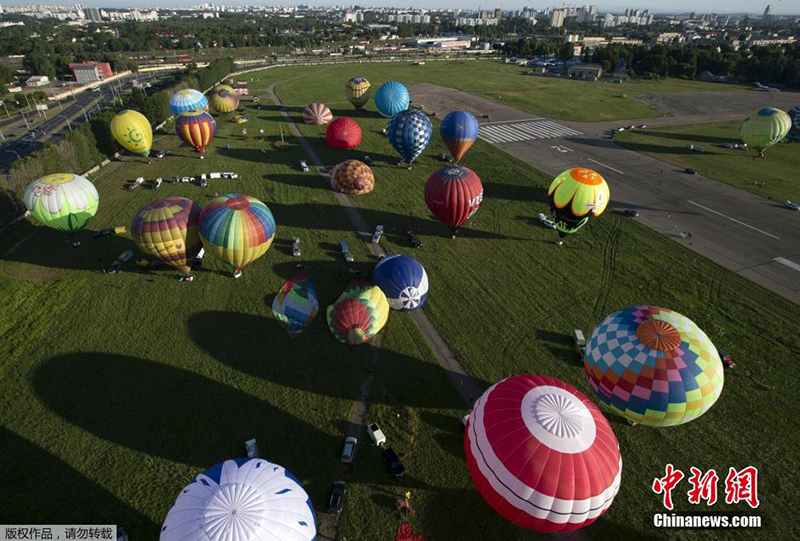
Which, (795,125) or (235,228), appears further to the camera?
(795,125)

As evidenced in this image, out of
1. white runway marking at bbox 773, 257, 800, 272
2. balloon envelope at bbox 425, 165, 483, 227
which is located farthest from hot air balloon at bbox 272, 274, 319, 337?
white runway marking at bbox 773, 257, 800, 272

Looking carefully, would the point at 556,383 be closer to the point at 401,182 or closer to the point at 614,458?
the point at 614,458

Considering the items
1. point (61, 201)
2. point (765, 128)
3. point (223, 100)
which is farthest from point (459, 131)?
point (223, 100)

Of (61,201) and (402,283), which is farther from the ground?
(61,201)

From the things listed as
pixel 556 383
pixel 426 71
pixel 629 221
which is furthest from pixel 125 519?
pixel 426 71

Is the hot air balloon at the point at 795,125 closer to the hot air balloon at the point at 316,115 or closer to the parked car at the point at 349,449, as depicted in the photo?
the hot air balloon at the point at 316,115

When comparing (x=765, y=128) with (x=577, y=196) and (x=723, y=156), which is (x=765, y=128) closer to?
(x=723, y=156)
